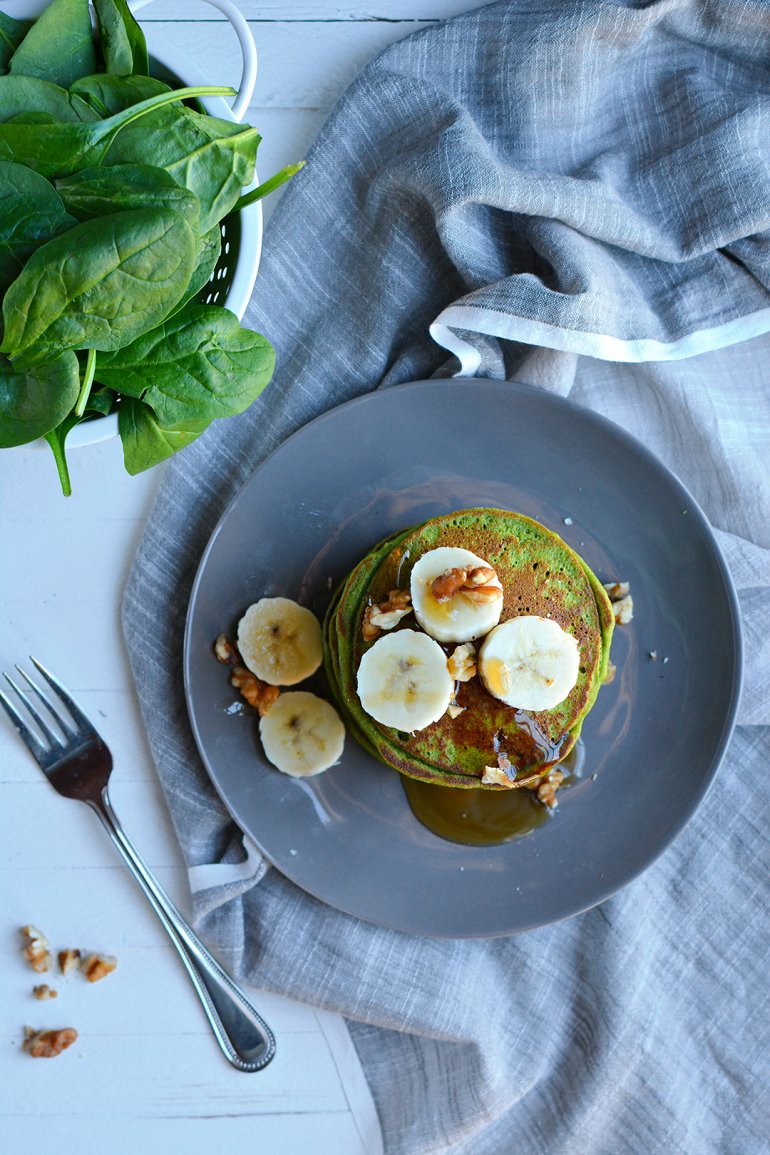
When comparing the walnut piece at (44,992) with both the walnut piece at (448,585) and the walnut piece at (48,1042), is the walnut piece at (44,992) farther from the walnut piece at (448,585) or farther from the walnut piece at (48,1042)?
the walnut piece at (448,585)

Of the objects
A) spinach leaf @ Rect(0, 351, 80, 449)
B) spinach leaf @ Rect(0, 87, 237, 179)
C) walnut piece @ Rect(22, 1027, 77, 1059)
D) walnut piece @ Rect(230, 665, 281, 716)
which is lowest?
walnut piece @ Rect(22, 1027, 77, 1059)

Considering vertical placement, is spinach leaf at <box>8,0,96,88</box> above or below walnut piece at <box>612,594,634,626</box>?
above

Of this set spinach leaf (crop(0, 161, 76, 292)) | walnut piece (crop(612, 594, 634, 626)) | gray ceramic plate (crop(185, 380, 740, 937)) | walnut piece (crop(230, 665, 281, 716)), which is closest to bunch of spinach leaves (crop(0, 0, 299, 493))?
spinach leaf (crop(0, 161, 76, 292))

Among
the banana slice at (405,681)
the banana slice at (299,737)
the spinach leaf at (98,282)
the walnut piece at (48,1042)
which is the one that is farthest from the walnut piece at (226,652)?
the walnut piece at (48,1042)

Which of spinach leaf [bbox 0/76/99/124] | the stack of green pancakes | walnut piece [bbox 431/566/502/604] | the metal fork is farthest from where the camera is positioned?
the metal fork

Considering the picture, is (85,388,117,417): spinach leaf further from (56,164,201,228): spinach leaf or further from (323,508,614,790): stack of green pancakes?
(323,508,614,790): stack of green pancakes

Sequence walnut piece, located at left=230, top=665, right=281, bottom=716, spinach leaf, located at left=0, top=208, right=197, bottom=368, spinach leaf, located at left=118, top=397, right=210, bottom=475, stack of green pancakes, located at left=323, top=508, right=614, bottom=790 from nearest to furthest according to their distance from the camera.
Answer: spinach leaf, located at left=0, top=208, right=197, bottom=368 → spinach leaf, located at left=118, top=397, right=210, bottom=475 → stack of green pancakes, located at left=323, top=508, right=614, bottom=790 → walnut piece, located at left=230, top=665, right=281, bottom=716

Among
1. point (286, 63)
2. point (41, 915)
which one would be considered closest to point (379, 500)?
point (286, 63)

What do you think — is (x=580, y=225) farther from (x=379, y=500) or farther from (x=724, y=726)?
(x=724, y=726)
